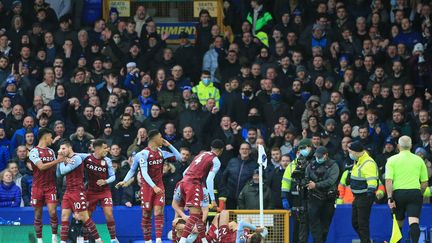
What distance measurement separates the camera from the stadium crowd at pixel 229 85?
31172mm

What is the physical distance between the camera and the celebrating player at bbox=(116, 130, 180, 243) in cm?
2755

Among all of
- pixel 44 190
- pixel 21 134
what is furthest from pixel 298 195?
pixel 21 134

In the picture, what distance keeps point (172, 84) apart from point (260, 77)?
2105 mm

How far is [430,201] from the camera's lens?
30.7 metres

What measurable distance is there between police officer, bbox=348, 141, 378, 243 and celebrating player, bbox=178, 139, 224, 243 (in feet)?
8.75

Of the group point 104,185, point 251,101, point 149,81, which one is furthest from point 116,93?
point 104,185

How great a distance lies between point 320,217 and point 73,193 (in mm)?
4859

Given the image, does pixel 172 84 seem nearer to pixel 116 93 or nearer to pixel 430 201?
pixel 116 93

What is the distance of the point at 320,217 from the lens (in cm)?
2856

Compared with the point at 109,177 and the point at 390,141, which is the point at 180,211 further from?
the point at 390,141

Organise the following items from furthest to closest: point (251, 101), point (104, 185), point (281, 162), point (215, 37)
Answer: point (215, 37) < point (251, 101) < point (281, 162) < point (104, 185)

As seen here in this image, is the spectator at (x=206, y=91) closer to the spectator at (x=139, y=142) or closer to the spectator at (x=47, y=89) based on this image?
the spectator at (x=139, y=142)

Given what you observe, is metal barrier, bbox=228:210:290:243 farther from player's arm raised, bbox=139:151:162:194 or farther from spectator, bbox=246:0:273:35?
spectator, bbox=246:0:273:35

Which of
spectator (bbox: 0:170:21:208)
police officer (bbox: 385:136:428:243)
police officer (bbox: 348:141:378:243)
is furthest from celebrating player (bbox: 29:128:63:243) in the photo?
police officer (bbox: 385:136:428:243)
